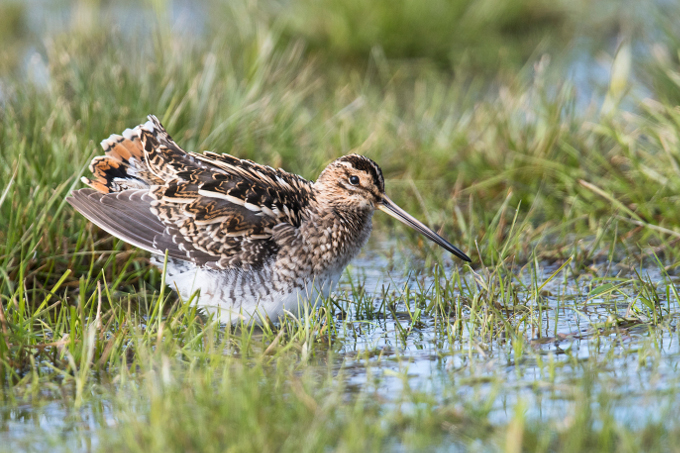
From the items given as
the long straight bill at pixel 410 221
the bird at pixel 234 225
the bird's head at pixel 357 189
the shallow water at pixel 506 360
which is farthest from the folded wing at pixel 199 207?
the shallow water at pixel 506 360

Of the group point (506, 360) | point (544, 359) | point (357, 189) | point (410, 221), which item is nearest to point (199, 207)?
point (357, 189)

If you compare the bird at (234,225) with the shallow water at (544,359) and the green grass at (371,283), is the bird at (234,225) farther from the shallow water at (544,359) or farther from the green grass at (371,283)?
the shallow water at (544,359)

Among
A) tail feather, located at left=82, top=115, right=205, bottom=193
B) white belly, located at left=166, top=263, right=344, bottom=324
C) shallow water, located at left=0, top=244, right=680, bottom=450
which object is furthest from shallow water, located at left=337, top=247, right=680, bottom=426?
tail feather, located at left=82, top=115, right=205, bottom=193

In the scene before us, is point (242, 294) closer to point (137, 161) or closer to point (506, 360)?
point (137, 161)

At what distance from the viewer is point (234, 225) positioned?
4.92 meters

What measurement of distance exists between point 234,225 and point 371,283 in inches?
43.2

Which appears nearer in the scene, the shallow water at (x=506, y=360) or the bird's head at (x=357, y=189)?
the shallow water at (x=506, y=360)

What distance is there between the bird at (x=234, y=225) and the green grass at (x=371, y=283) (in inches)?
6.9

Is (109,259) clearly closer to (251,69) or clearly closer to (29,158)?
(29,158)

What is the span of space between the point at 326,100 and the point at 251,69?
128 centimetres

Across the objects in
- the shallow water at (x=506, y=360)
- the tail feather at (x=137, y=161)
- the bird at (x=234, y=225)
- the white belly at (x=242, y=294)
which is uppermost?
the tail feather at (x=137, y=161)

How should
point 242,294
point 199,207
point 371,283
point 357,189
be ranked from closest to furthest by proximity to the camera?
point 242,294, point 199,207, point 357,189, point 371,283

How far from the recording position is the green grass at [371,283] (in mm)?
3236

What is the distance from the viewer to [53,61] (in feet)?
23.1
